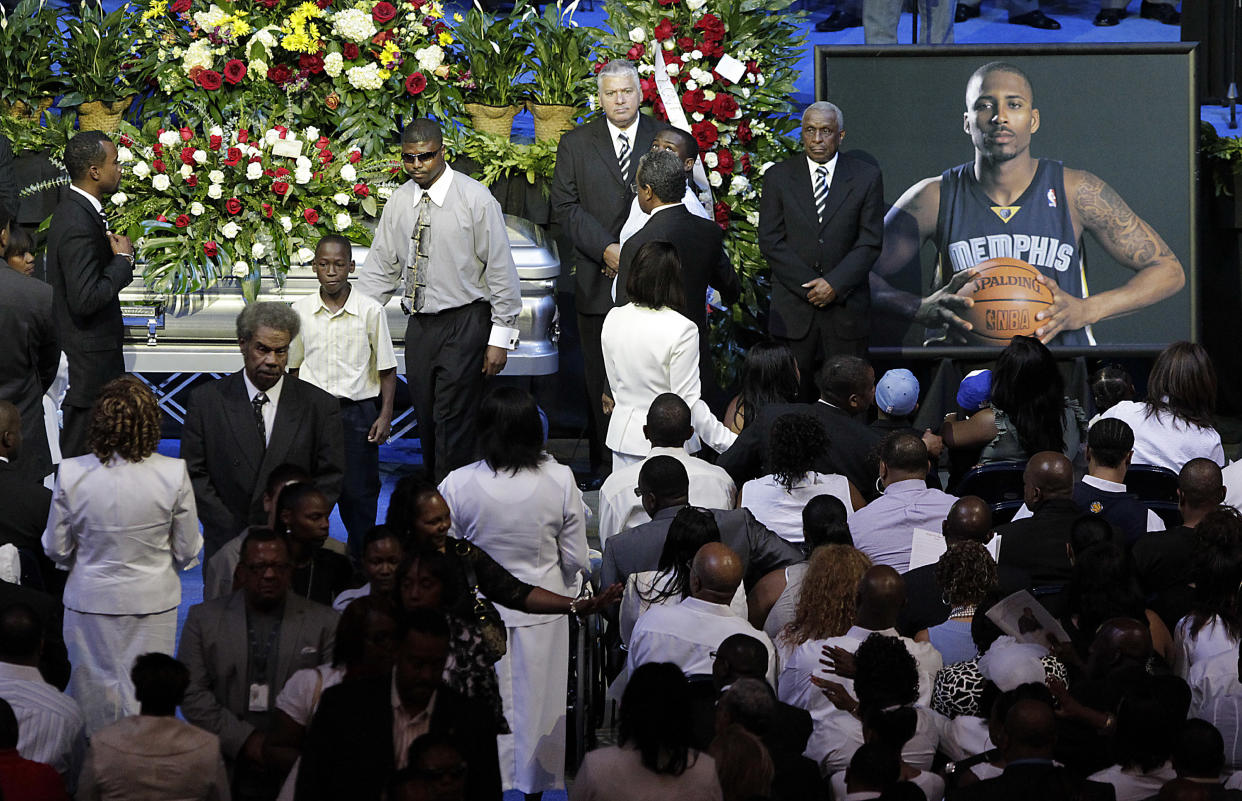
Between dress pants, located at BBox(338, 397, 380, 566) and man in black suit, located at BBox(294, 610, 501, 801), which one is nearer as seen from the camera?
man in black suit, located at BBox(294, 610, 501, 801)

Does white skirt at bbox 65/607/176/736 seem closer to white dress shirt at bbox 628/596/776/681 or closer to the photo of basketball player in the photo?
white dress shirt at bbox 628/596/776/681

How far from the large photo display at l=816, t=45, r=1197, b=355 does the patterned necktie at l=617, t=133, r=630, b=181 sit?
1.44 m

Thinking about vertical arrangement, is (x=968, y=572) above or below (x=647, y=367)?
below

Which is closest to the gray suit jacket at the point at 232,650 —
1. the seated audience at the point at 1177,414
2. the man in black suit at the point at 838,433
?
the man in black suit at the point at 838,433

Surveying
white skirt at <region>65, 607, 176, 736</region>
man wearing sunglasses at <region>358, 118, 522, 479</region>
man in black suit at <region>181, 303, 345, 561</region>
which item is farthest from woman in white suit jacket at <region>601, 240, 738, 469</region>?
white skirt at <region>65, 607, 176, 736</region>

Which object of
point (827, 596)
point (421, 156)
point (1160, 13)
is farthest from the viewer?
point (1160, 13)

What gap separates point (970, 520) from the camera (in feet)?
16.5

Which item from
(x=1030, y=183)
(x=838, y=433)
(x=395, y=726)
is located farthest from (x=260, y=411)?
(x=1030, y=183)

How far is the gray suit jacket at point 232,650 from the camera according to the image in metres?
4.00

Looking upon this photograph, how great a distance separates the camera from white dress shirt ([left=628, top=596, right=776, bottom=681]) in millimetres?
4391

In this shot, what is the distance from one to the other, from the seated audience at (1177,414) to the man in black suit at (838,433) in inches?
39.3

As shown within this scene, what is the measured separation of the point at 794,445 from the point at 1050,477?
2.72 ft

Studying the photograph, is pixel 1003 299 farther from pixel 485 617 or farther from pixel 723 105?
pixel 485 617

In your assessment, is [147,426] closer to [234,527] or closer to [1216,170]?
[234,527]
